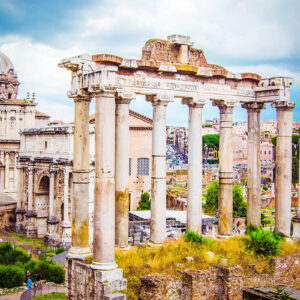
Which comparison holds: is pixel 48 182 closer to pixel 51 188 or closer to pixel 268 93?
pixel 51 188

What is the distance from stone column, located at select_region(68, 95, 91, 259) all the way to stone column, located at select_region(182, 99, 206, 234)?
3.92m

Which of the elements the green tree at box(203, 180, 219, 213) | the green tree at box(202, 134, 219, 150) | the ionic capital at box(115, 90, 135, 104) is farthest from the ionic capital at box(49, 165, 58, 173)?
the green tree at box(202, 134, 219, 150)

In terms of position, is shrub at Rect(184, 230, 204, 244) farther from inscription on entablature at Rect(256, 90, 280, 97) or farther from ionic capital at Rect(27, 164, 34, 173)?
ionic capital at Rect(27, 164, 34, 173)

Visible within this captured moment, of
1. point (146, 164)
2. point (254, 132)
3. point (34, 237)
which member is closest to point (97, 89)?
point (254, 132)

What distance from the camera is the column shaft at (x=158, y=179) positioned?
16.0m

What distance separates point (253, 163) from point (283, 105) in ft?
7.99

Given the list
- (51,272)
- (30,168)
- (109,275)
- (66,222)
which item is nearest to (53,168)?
(30,168)

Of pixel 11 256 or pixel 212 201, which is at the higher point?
pixel 212 201

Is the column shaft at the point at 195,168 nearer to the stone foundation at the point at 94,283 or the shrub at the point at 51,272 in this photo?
the stone foundation at the point at 94,283

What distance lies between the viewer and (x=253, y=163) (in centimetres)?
1842

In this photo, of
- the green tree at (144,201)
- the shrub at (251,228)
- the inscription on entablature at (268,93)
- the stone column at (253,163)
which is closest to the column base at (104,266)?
the shrub at (251,228)

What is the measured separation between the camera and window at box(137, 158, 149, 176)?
162ft

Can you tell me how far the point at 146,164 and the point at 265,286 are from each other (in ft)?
116

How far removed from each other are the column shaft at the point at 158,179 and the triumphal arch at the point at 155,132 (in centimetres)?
3
